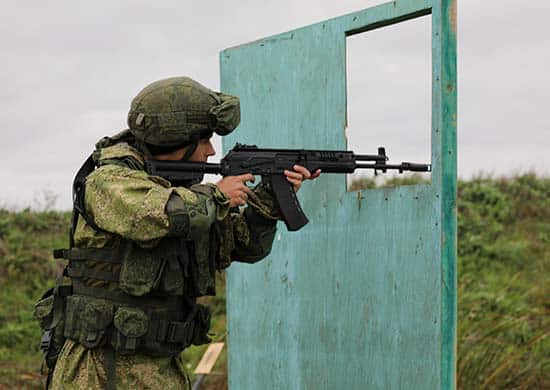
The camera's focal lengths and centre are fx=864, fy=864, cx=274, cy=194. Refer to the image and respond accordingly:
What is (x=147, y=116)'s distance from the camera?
3.27 m

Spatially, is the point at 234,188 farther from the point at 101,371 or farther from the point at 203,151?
the point at 101,371

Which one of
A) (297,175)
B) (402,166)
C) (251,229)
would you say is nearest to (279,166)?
(297,175)

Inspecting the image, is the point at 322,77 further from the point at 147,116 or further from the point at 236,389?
the point at 236,389

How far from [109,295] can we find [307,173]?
95cm

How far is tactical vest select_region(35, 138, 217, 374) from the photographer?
10.3 ft

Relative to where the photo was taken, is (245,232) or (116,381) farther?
(245,232)

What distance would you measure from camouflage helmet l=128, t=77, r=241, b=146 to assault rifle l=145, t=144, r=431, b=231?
0.11 metres

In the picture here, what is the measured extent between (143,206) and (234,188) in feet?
1.47

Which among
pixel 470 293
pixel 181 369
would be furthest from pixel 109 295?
pixel 470 293

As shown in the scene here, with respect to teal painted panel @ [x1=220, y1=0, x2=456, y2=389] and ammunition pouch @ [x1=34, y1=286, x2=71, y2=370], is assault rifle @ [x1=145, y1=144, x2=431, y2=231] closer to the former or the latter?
teal painted panel @ [x1=220, y1=0, x2=456, y2=389]

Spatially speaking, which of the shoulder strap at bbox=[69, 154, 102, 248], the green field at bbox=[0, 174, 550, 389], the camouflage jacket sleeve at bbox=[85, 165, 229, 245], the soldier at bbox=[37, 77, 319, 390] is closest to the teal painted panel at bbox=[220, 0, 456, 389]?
the soldier at bbox=[37, 77, 319, 390]

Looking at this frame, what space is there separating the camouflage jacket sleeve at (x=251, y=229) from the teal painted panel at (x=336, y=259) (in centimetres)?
51

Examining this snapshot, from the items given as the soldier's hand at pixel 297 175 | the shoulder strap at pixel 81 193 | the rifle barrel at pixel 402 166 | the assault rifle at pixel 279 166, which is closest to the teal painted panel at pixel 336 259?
the rifle barrel at pixel 402 166

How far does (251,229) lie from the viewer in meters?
3.61
